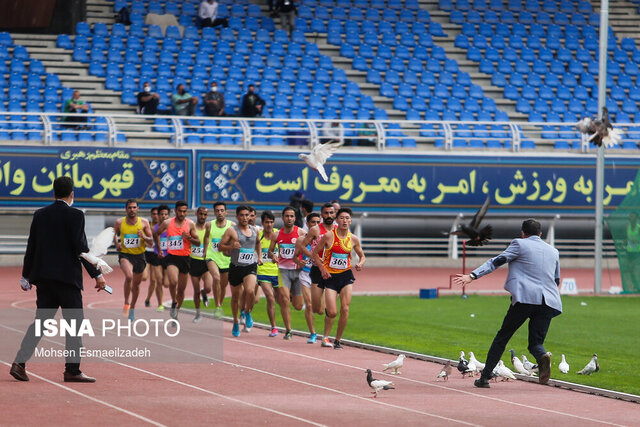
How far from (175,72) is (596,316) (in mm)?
18129

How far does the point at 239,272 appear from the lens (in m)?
18.4

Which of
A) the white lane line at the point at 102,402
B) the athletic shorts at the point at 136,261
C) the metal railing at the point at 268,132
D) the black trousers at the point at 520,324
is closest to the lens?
the white lane line at the point at 102,402

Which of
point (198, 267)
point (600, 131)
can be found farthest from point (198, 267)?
point (600, 131)

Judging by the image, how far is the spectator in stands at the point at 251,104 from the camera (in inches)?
1337

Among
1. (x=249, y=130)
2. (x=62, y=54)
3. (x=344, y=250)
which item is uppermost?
(x=62, y=54)

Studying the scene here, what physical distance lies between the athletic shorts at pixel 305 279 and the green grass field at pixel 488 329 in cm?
111

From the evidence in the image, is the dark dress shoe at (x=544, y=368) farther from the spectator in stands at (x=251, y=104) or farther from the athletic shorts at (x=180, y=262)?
the spectator in stands at (x=251, y=104)

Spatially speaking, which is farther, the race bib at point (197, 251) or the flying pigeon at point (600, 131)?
the flying pigeon at point (600, 131)

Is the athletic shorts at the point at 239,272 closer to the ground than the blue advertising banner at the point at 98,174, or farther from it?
closer to the ground

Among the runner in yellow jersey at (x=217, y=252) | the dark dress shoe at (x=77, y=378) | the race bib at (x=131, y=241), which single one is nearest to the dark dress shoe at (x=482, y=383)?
the dark dress shoe at (x=77, y=378)

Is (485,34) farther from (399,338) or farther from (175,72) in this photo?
(399,338)

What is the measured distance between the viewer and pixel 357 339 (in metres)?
17.9

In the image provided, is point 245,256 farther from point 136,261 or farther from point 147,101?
point 147,101

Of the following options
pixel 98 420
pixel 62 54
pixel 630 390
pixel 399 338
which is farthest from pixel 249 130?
pixel 98 420
